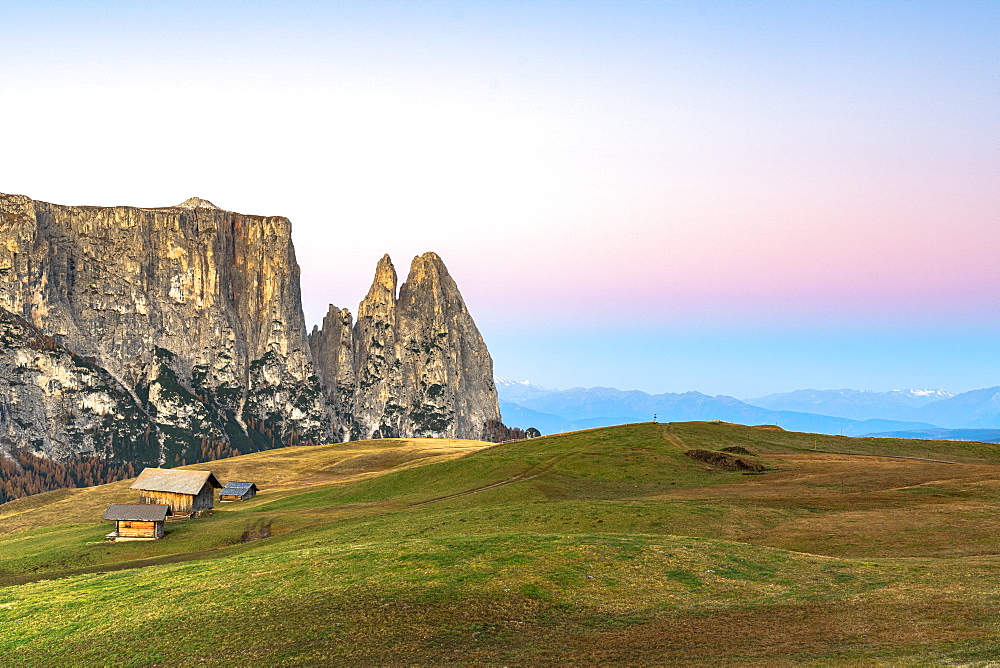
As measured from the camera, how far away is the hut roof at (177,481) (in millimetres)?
95312

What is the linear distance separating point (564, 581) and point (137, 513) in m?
60.8

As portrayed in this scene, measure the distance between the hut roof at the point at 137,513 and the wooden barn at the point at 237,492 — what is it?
35.6 metres

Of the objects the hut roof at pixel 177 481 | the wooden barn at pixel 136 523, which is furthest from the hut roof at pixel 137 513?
the hut roof at pixel 177 481

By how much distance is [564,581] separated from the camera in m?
35.8

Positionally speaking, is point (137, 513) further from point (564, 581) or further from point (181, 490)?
point (564, 581)

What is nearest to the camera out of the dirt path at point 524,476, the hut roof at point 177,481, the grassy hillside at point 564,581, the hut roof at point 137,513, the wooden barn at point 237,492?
the grassy hillside at point 564,581

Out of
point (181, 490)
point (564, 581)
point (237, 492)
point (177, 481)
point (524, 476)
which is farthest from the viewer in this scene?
point (237, 492)

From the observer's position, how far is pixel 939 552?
43.6m

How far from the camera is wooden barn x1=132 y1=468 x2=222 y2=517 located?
310 ft

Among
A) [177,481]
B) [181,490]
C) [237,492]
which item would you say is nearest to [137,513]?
[181,490]

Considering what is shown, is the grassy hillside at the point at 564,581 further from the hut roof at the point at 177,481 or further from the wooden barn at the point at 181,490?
the hut roof at the point at 177,481

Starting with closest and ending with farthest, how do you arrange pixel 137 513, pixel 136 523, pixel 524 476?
pixel 136 523, pixel 137 513, pixel 524 476

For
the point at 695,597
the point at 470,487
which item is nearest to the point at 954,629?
the point at 695,597

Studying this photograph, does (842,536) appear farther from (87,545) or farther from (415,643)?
(87,545)
